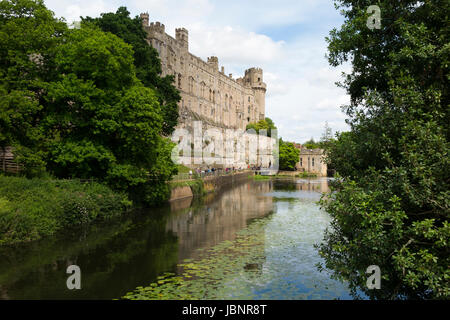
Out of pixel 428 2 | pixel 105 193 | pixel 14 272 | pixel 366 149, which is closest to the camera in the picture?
pixel 428 2

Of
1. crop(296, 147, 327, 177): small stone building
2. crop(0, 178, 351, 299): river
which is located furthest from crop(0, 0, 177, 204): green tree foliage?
crop(296, 147, 327, 177): small stone building

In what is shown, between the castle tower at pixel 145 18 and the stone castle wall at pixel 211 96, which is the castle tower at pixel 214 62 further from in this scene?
the castle tower at pixel 145 18

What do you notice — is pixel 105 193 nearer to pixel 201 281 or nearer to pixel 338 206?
A: pixel 201 281

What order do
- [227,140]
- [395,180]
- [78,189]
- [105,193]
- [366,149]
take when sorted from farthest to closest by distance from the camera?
[227,140], [105,193], [78,189], [366,149], [395,180]

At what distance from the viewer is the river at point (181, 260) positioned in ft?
31.3

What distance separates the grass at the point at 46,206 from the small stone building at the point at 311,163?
62.7 metres

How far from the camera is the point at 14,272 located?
11.0 metres

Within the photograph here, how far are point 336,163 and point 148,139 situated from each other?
45.9 feet

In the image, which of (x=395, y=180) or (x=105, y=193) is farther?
(x=105, y=193)

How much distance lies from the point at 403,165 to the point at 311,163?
73.9 metres

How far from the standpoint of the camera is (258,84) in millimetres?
94812

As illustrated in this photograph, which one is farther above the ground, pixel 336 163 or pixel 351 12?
pixel 351 12

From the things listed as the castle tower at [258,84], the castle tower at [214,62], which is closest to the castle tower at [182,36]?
the castle tower at [214,62]
